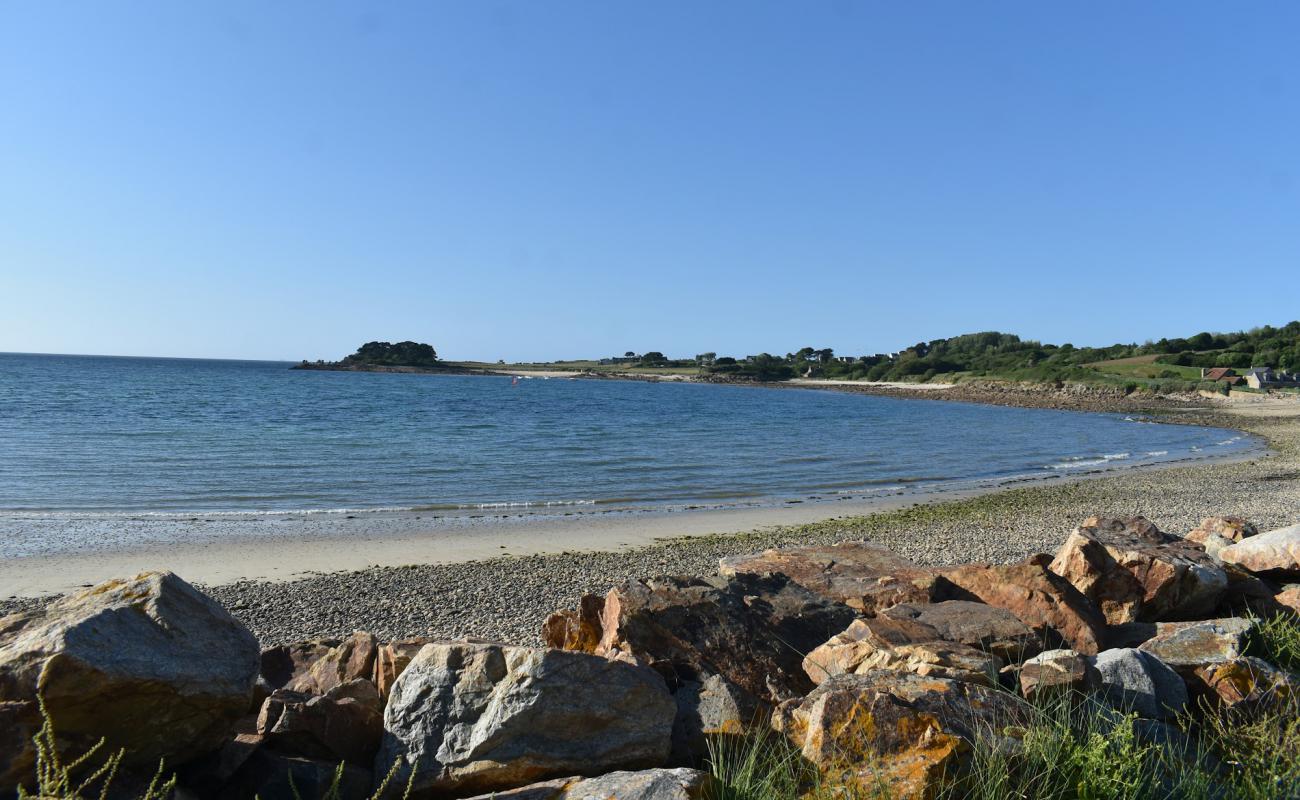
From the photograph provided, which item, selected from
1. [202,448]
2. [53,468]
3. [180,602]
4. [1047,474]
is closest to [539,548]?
[180,602]

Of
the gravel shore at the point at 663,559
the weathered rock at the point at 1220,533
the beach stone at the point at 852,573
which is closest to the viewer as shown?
the beach stone at the point at 852,573

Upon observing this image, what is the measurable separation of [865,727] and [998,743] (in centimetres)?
62

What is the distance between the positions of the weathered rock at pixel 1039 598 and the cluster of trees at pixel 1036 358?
112 metres

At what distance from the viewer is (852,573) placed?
8.07 m

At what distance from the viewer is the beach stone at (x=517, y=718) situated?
4148 millimetres

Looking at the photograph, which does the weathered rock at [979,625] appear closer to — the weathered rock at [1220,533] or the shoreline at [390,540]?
the weathered rock at [1220,533]

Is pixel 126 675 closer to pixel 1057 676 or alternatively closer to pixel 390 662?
pixel 390 662

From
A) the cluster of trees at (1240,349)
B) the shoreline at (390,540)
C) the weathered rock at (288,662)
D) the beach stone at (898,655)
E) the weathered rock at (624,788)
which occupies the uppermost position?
the cluster of trees at (1240,349)

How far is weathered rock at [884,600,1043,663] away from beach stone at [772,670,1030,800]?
49.6 inches

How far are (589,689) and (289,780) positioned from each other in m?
1.59

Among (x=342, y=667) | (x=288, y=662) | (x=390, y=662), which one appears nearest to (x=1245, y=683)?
(x=390, y=662)

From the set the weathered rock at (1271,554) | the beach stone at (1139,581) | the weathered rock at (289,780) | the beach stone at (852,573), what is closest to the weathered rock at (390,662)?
the weathered rock at (289,780)

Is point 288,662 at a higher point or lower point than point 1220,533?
lower

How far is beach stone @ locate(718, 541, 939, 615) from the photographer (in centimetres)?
711
